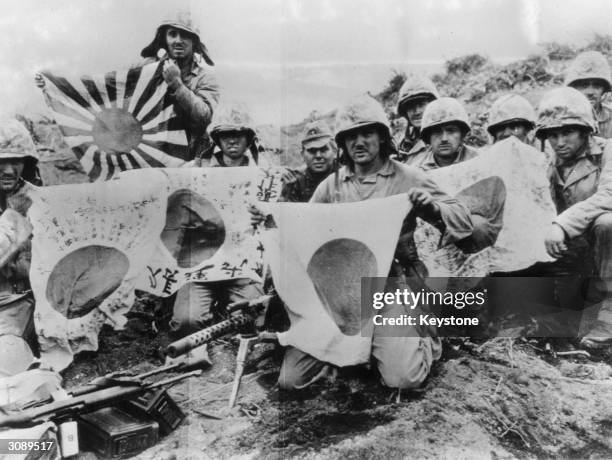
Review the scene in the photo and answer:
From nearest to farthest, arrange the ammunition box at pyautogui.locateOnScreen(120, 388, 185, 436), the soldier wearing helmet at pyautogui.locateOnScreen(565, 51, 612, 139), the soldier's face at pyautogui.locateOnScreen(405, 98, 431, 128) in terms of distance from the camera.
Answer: the ammunition box at pyautogui.locateOnScreen(120, 388, 185, 436), the soldier wearing helmet at pyautogui.locateOnScreen(565, 51, 612, 139), the soldier's face at pyautogui.locateOnScreen(405, 98, 431, 128)

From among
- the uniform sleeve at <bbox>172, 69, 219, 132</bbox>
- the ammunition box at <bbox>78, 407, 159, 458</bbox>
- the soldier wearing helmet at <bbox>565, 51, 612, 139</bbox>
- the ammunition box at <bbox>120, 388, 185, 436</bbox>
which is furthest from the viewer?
the uniform sleeve at <bbox>172, 69, 219, 132</bbox>

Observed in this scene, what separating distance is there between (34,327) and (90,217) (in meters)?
1.12

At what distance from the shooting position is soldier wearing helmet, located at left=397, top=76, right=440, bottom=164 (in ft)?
18.9

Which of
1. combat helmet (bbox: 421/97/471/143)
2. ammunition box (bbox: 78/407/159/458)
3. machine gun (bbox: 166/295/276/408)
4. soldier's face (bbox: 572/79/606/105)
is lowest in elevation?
ammunition box (bbox: 78/407/159/458)

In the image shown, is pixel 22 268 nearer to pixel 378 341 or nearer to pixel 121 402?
pixel 121 402

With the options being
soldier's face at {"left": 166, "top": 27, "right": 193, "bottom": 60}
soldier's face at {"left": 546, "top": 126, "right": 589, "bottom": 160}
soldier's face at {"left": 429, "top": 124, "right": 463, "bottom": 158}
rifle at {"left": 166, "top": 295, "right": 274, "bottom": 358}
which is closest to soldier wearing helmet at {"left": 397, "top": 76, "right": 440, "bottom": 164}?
soldier's face at {"left": 429, "top": 124, "right": 463, "bottom": 158}

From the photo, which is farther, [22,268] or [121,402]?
[22,268]

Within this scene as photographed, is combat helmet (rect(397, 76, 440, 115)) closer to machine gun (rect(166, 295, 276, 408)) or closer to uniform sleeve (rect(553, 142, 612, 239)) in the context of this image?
uniform sleeve (rect(553, 142, 612, 239))

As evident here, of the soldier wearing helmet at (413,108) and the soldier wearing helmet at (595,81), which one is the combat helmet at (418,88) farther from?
the soldier wearing helmet at (595,81)

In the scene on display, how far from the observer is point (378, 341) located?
5508 millimetres

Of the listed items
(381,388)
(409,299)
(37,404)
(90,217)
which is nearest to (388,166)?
(409,299)

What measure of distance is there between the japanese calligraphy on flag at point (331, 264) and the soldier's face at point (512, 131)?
3.46 feet

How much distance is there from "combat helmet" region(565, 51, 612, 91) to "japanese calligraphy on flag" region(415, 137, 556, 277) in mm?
792

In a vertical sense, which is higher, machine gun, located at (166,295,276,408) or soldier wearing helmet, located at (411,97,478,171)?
soldier wearing helmet, located at (411,97,478,171)
